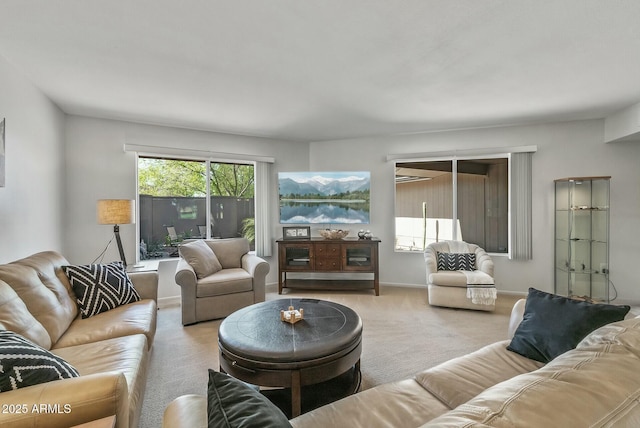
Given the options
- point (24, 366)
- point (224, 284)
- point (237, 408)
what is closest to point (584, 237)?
point (224, 284)

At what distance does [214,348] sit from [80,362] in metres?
1.22

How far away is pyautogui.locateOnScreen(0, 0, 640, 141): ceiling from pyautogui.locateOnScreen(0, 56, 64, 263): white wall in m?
0.20

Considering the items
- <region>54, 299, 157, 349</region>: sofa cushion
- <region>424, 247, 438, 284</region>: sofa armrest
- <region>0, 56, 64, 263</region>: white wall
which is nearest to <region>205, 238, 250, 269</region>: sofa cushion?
<region>54, 299, 157, 349</region>: sofa cushion

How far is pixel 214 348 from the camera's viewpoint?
8.96 feet

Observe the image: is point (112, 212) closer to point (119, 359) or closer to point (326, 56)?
point (119, 359)

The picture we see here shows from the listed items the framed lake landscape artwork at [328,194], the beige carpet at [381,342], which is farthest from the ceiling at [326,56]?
the beige carpet at [381,342]

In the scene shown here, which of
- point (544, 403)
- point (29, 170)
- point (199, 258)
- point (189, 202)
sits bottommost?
point (199, 258)

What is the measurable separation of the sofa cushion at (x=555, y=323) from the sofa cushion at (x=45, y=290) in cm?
285

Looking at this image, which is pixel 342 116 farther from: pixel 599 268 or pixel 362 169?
pixel 599 268

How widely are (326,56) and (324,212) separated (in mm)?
2952

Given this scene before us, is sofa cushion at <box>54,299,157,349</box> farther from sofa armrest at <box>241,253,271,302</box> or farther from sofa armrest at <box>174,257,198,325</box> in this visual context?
sofa armrest at <box>241,253,271,302</box>

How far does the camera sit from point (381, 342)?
2.82 m

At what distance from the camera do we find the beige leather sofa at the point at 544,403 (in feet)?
1.83

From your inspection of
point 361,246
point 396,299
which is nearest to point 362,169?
point 361,246
